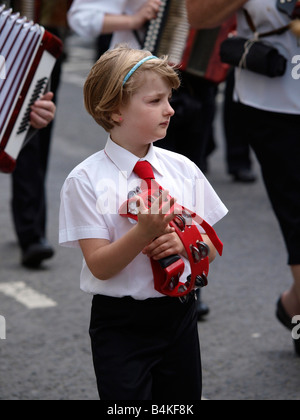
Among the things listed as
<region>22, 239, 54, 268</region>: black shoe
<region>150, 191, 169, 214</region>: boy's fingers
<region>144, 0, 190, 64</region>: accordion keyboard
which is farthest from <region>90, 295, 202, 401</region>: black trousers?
<region>22, 239, 54, 268</region>: black shoe

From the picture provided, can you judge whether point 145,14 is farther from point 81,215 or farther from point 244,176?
point 244,176

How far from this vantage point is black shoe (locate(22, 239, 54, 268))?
5000 mm

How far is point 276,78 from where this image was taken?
131 inches

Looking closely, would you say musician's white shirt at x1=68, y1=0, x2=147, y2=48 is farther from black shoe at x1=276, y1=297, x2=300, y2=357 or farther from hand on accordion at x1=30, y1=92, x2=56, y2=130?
black shoe at x1=276, y1=297, x2=300, y2=357

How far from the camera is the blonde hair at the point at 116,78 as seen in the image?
2.39m

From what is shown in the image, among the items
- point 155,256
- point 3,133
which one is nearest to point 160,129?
point 155,256

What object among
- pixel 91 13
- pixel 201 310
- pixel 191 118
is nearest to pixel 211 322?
pixel 201 310

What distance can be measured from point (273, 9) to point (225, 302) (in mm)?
1791

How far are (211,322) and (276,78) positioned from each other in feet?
4.66

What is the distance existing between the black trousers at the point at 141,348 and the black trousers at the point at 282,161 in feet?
3.12

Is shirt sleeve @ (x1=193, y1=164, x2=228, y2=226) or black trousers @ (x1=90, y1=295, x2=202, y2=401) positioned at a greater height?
shirt sleeve @ (x1=193, y1=164, x2=228, y2=226)

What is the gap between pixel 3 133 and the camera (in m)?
3.28

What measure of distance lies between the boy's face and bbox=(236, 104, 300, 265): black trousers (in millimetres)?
1006
